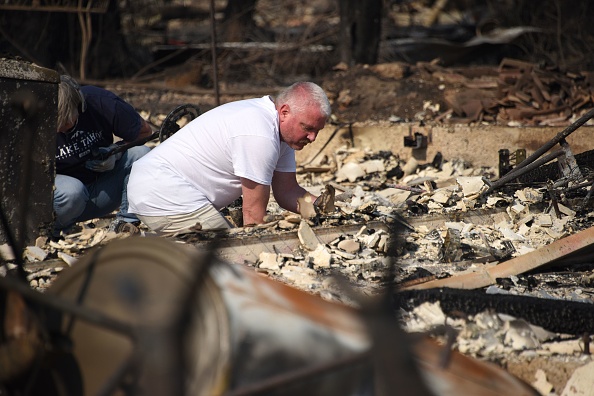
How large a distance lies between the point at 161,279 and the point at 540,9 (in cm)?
1454

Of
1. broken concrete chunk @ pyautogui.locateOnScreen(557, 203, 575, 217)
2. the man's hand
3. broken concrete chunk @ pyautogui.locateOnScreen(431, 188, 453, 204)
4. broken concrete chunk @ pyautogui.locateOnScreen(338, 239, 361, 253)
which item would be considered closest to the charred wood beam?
broken concrete chunk @ pyautogui.locateOnScreen(338, 239, 361, 253)

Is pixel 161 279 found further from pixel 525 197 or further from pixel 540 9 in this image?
pixel 540 9

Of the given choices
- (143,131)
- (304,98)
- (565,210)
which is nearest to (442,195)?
(565,210)

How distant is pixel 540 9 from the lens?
1525cm

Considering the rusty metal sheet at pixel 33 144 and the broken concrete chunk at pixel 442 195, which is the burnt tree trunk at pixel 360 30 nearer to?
the broken concrete chunk at pixel 442 195

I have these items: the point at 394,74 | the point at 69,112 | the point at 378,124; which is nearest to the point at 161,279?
the point at 69,112

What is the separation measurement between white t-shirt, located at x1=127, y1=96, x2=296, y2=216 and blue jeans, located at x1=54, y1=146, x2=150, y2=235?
0.68 m

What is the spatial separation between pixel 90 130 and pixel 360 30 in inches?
282

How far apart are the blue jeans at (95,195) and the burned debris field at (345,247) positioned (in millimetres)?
119

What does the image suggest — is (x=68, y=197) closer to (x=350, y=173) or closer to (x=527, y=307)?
(x=527, y=307)

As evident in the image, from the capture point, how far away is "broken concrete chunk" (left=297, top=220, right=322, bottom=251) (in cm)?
541

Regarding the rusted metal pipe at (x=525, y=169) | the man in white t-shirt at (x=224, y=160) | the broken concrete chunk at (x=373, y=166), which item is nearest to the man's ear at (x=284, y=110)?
the man in white t-shirt at (x=224, y=160)

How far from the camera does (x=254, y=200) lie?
5.25m

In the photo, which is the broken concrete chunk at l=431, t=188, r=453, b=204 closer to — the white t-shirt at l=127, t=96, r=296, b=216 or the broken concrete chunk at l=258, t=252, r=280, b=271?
the white t-shirt at l=127, t=96, r=296, b=216
